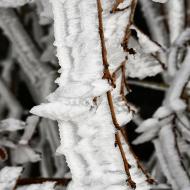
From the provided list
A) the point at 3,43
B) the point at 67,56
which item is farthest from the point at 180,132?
the point at 3,43

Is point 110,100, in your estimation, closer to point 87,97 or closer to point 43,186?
point 87,97

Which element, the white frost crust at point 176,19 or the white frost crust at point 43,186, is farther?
the white frost crust at point 176,19

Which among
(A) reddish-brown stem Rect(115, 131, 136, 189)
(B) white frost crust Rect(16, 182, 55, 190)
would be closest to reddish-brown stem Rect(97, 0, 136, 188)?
(A) reddish-brown stem Rect(115, 131, 136, 189)

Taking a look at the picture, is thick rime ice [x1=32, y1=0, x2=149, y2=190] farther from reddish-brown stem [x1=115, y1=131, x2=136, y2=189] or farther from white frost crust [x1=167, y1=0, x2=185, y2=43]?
white frost crust [x1=167, y1=0, x2=185, y2=43]

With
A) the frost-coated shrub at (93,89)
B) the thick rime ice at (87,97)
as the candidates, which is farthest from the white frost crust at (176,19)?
the thick rime ice at (87,97)

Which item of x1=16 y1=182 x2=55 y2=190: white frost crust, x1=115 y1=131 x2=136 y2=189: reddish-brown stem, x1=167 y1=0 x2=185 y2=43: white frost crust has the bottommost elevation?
x1=16 y1=182 x2=55 y2=190: white frost crust

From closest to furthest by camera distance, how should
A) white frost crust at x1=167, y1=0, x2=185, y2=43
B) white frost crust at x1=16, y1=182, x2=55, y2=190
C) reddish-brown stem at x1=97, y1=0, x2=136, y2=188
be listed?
reddish-brown stem at x1=97, y1=0, x2=136, y2=188
white frost crust at x1=16, y1=182, x2=55, y2=190
white frost crust at x1=167, y1=0, x2=185, y2=43

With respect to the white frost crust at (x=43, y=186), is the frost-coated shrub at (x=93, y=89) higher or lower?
higher

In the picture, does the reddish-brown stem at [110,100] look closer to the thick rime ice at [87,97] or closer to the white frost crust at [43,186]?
the thick rime ice at [87,97]

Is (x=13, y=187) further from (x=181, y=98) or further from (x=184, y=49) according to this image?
(x=184, y=49)
